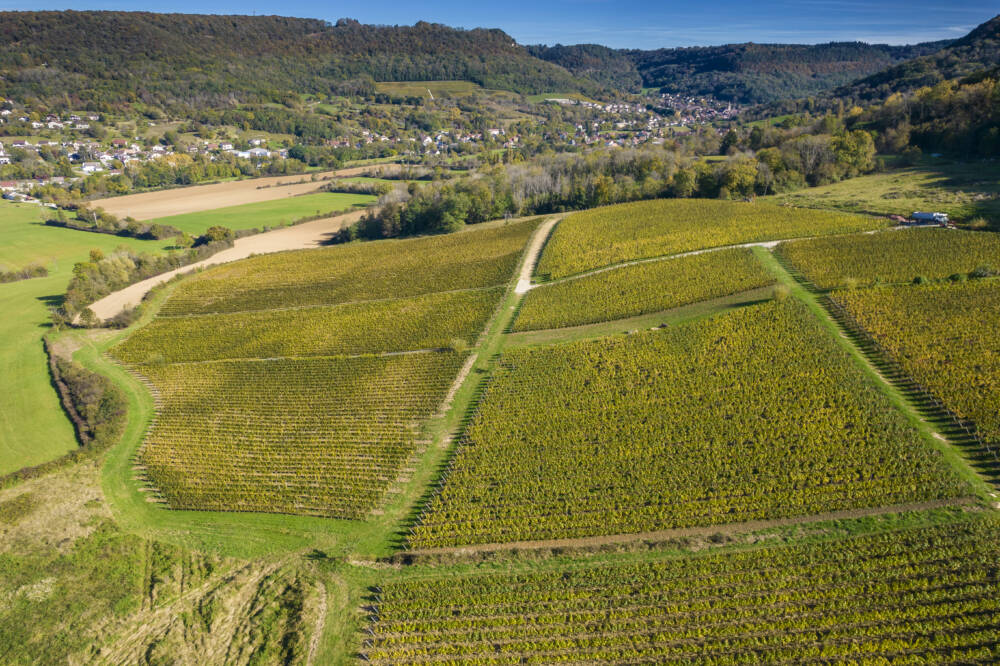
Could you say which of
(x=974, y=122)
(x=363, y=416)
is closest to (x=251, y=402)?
(x=363, y=416)

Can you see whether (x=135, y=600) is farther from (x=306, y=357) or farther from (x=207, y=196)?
(x=207, y=196)

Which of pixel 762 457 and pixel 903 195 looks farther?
pixel 903 195

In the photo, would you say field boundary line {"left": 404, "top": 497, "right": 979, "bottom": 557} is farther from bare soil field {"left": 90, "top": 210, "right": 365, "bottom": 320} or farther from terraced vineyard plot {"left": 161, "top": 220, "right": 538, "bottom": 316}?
bare soil field {"left": 90, "top": 210, "right": 365, "bottom": 320}

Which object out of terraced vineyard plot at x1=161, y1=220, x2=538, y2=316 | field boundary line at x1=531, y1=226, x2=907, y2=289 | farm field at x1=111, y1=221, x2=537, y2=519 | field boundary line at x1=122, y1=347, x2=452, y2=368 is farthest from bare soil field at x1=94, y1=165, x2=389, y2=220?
field boundary line at x1=531, y1=226, x2=907, y2=289

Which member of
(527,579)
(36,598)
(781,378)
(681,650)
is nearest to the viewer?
(681,650)

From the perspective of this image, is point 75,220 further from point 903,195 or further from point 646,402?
point 903,195

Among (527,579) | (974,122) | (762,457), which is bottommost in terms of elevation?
(527,579)
